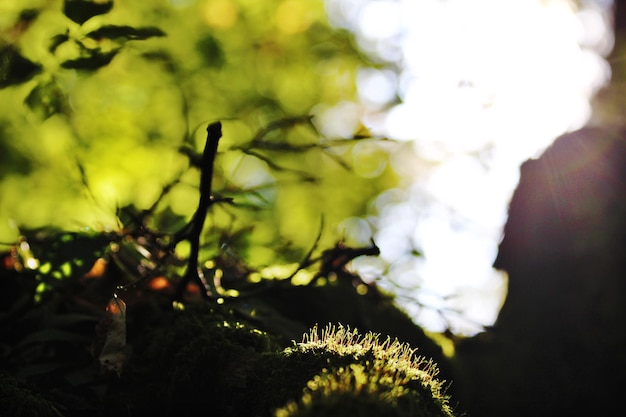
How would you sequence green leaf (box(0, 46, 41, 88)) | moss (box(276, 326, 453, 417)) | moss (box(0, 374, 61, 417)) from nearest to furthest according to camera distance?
moss (box(276, 326, 453, 417)), moss (box(0, 374, 61, 417)), green leaf (box(0, 46, 41, 88))

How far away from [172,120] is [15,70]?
532 millimetres

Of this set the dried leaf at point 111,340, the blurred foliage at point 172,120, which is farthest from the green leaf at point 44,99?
the dried leaf at point 111,340

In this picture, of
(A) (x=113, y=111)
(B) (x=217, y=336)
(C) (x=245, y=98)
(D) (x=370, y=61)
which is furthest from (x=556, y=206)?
(A) (x=113, y=111)

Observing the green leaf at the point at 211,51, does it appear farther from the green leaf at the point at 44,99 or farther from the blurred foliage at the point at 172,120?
the green leaf at the point at 44,99

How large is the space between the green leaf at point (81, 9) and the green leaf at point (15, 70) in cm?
23

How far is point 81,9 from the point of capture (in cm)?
122

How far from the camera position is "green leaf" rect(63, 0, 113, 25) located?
1.21 metres

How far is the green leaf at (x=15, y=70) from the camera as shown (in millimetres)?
1326

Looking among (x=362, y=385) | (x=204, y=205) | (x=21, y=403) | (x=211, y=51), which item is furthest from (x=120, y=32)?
(x=362, y=385)

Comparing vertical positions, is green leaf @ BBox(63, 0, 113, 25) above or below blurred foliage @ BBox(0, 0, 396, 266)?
above

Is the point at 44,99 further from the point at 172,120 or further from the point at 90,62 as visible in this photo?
the point at 172,120

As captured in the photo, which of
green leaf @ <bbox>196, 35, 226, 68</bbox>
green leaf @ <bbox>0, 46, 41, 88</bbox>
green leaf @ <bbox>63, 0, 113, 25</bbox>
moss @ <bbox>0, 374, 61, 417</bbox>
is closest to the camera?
moss @ <bbox>0, 374, 61, 417</bbox>

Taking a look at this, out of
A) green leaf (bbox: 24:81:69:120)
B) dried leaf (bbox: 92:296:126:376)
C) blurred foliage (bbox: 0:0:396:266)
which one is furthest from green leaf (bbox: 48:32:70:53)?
dried leaf (bbox: 92:296:126:376)

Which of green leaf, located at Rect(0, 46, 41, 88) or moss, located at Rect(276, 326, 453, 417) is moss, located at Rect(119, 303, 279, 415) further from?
green leaf, located at Rect(0, 46, 41, 88)
